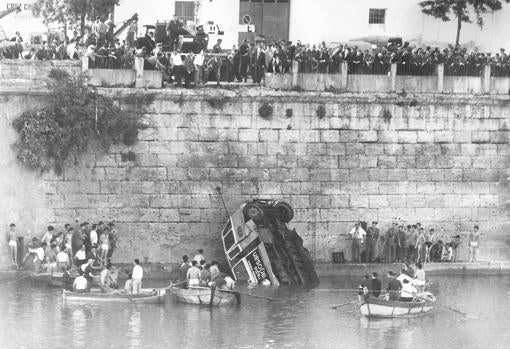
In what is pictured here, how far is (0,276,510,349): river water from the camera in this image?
4034 cm

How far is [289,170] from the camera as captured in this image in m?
49.1

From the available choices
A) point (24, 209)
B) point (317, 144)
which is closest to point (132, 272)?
point (24, 209)

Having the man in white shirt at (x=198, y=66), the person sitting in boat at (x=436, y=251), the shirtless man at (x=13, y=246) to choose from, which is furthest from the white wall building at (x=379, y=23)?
the shirtless man at (x=13, y=246)

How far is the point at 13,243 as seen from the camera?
153 ft

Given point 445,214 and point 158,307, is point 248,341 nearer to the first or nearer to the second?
point 158,307

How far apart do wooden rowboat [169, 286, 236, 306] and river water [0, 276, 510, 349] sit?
28 cm

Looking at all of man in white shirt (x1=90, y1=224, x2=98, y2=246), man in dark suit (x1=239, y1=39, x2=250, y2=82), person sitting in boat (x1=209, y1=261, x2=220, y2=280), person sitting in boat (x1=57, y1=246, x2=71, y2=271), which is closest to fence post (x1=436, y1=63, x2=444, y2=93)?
man in dark suit (x1=239, y1=39, x2=250, y2=82)

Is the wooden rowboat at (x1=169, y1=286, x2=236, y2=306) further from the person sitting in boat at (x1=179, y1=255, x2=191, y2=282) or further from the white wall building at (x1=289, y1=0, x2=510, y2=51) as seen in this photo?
the white wall building at (x1=289, y1=0, x2=510, y2=51)

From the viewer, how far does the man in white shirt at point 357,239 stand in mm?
49062

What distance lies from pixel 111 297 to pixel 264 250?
192 inches

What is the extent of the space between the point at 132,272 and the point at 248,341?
5.28 m

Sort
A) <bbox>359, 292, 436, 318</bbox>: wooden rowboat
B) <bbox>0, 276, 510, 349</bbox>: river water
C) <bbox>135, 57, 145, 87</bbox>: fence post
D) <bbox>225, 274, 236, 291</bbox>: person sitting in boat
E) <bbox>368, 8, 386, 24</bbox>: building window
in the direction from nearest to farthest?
<bbox>0, 276, 510, 349</bbox>: river water < <bbox>359, 292, 436, 318</bbox>: wooden rowboat < <bbox>225, 274, 236, 291</bbox>: person sitting in boat < <bbox>135, 57, 145, 87</bbox>: fence post < <bbox>368, 8, 386, 24</bbox>: building window

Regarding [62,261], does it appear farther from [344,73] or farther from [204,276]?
[344,73]

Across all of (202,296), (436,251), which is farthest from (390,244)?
(202,296)
